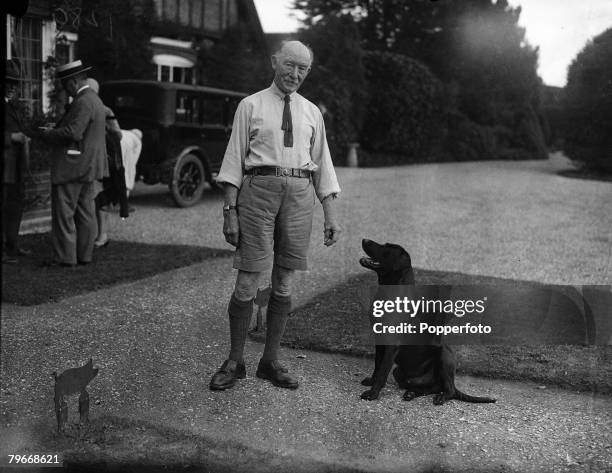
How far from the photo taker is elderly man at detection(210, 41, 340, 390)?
3523mm

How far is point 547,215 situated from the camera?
35.8ft

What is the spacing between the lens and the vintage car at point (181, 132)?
9031mm

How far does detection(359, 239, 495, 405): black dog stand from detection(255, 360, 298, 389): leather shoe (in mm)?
372

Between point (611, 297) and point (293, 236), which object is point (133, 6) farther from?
point (611, 297)

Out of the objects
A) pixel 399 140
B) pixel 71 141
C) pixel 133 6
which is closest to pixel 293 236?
pixel 71 141

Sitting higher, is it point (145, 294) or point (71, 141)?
point (71, 141)

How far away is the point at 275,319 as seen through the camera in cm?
391

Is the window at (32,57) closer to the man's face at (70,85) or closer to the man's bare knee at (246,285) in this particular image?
the man's face at (70,85)

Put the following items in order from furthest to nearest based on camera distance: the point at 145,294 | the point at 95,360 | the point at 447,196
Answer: the point at 447,196, the point at 145,294, the point at 95,360

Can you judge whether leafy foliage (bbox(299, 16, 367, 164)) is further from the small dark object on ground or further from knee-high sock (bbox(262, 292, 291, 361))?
the small dark object on ground

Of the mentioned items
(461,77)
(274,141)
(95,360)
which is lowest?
(95,360)

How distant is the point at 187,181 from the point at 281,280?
6.05m

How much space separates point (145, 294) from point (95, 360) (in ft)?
4.93

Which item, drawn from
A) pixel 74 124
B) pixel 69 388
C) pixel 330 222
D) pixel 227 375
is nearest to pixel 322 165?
pixel 330 222
